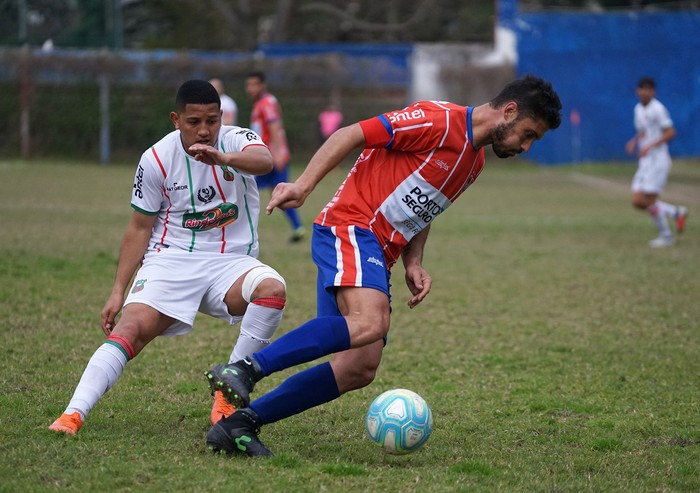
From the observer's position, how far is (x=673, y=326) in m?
7.98

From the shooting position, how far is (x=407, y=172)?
457 centimetres

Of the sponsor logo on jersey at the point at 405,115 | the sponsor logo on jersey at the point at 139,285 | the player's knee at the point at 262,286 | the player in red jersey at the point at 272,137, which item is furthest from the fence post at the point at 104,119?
the sponsor logo on jersey at the point at 405,115

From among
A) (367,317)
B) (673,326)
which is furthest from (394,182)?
(673,326)

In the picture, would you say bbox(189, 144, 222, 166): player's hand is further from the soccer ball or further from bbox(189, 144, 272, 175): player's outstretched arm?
the soccer ball

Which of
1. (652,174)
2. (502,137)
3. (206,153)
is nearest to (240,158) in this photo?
(206,153)

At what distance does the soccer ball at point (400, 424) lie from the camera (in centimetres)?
435

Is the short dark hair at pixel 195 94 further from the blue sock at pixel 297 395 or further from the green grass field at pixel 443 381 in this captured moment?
the green grass field at pixel 443 381

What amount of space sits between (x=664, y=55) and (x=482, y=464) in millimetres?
27756

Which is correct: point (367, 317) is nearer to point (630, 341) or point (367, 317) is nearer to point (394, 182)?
point (394, 182)

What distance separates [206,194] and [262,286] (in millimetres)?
564

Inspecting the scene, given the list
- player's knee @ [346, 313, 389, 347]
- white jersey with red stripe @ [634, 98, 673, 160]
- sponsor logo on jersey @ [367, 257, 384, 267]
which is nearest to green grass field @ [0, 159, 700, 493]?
player's knee @ [346, 313, 389, 347]

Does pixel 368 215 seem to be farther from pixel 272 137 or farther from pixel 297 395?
pixel 272 137

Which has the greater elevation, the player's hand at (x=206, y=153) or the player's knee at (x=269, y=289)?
the player's hand at (x=206, y=153)

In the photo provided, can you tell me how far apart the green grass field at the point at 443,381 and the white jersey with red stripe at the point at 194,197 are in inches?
37.0
